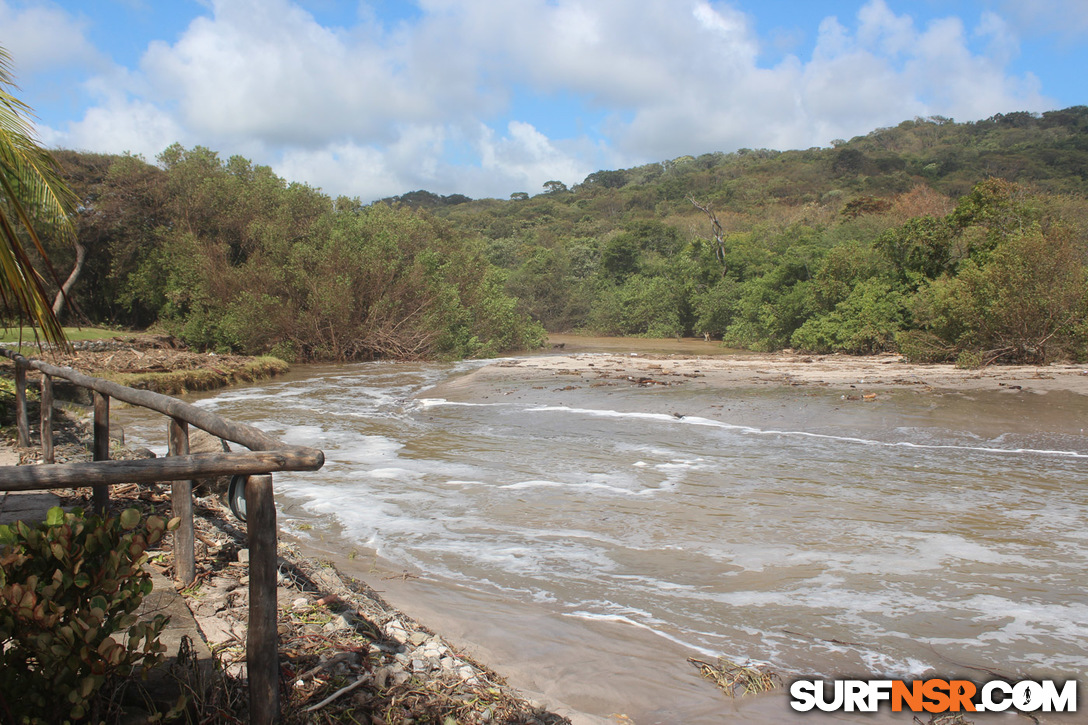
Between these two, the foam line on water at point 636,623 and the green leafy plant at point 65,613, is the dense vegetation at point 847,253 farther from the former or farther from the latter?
the green leafy plant at point 65,613

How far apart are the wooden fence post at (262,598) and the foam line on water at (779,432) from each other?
9.27m

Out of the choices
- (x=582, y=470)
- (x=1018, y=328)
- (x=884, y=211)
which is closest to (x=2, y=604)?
(x=582, y=470)

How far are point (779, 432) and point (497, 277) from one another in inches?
883

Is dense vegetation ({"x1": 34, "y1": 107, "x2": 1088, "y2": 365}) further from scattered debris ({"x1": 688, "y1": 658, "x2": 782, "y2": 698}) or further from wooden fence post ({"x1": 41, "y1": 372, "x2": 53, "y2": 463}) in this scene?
wooden fence post ({"x1": 41, "y1": 372, "x2": 53, "y2": 463})

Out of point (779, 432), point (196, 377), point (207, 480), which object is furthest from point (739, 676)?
point (196, 377)

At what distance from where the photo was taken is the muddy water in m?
3.96

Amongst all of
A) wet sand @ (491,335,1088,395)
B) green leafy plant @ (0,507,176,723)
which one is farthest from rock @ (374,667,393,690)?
wet sand @ (491,335,1088,395)

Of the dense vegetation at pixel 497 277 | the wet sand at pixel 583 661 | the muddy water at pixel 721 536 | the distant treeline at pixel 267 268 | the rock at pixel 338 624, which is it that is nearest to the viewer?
the wet sand at pixel 583 661

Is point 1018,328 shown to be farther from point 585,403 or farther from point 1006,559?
point 1006,559

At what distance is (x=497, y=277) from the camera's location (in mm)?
32156

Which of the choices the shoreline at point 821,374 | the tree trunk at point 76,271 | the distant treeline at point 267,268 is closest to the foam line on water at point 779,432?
the shoreline at point 821,374

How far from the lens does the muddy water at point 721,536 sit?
3.96 metres

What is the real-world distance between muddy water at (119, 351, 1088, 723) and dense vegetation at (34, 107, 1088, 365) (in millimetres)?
5510

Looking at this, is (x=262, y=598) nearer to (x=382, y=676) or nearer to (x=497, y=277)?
(x=382, y=676)
